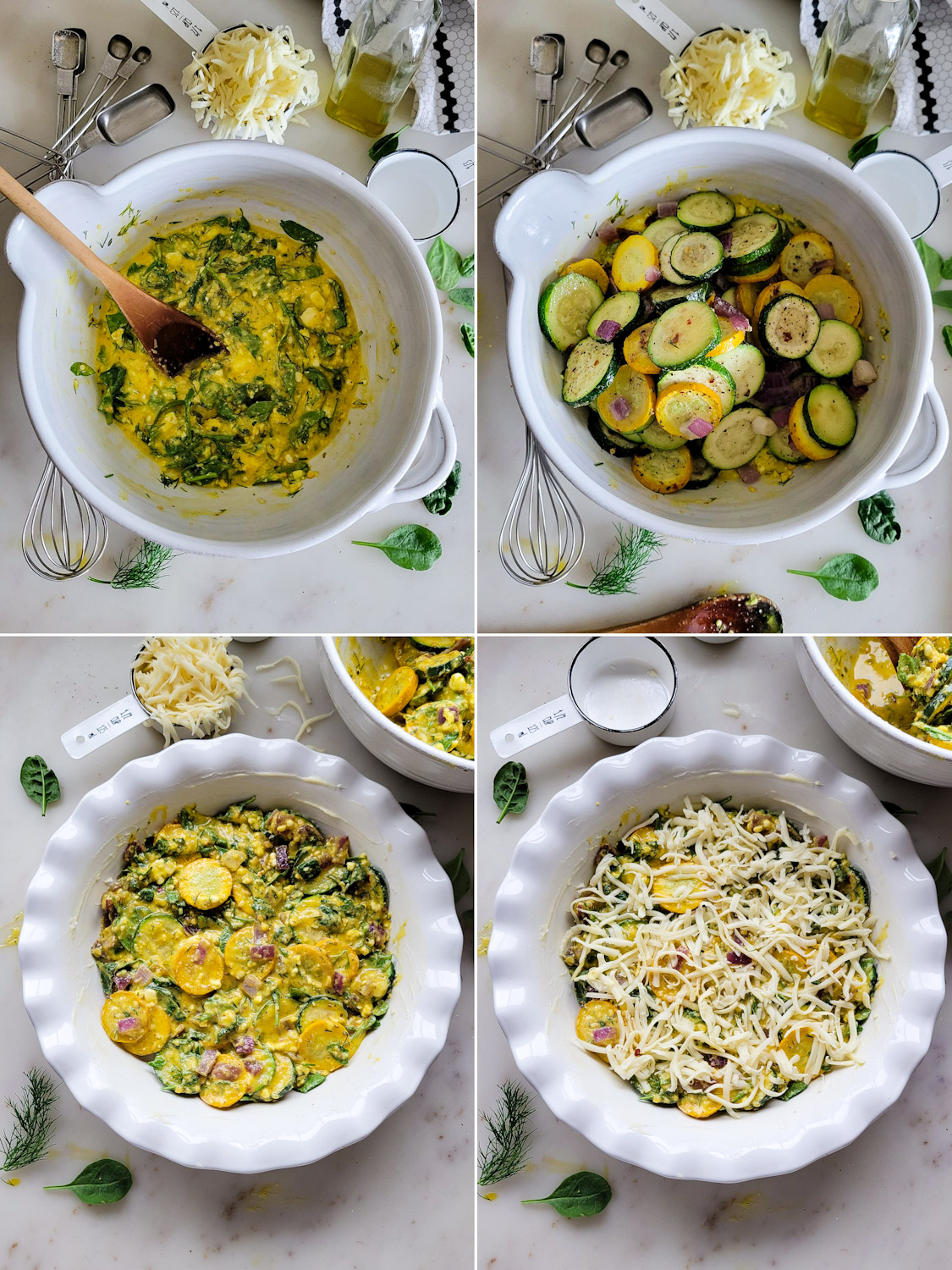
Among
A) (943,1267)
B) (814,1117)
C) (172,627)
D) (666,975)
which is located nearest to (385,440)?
(172,627)

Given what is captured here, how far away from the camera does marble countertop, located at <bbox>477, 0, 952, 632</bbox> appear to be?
1608mm

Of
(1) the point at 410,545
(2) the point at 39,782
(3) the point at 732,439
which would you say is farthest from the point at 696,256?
(2) the point at 39,782

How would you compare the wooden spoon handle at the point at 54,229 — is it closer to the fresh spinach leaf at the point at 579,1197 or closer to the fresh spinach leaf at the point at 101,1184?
the fresh spinach leaf at the point at 101,1184

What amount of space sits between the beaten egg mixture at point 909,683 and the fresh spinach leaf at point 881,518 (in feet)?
0.66

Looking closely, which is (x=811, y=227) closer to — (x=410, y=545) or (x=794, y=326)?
(x=794, y=326)

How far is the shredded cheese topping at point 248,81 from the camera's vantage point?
151 centimetres

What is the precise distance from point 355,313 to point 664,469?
0.60 metres

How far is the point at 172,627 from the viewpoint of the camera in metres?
1.69

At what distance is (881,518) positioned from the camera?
171 cm

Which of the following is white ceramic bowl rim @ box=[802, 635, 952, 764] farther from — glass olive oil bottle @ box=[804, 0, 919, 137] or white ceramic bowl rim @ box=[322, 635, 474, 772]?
glass olive oil bottle @ box=[804, 0, 919, 137]

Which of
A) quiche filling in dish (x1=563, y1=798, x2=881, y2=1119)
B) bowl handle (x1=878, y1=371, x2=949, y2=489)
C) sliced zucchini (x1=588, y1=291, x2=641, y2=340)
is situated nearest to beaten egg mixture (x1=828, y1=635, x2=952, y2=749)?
quiche filling in dish (x1=563, y1=798, x2=881, y2=1119)

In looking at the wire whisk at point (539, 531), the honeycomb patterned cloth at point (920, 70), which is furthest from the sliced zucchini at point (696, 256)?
the honeycomb patterned cloth at point (920, 70)

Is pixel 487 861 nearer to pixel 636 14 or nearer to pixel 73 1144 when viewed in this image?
pixel 73 1144

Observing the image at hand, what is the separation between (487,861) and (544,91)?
1.44 m
